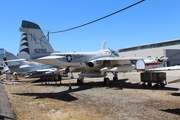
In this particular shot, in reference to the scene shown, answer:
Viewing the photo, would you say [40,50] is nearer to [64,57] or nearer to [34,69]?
[64,57]

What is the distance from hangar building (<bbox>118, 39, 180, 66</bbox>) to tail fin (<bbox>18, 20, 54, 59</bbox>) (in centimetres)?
5565

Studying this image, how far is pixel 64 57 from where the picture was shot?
1716cm

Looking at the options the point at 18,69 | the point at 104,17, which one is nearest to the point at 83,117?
the point at 104,17

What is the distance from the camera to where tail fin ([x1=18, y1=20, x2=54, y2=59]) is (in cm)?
1478

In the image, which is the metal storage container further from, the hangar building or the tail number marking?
the hangar building

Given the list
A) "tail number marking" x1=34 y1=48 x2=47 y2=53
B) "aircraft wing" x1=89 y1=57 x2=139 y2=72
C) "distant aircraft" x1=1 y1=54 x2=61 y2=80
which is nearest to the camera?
"tail number marking" x1=34 y1=48 x2=47 y2=53

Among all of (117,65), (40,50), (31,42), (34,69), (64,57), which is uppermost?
(31,42)

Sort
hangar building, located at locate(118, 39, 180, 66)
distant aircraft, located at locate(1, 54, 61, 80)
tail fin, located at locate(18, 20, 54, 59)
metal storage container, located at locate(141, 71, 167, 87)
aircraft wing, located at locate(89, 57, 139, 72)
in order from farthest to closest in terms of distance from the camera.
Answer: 1. hangar building, located at locate(118, 39, 180, 66)
2. distant aircraft, located at locate(1, 54, 61, 80)
3. aircraft wing, located at locate(89, 57, 139, 72)
4. metal storage container, located at locate(141, 71, 167, 87)
5. tail fin, located at locate(18, 20, 54, 59)

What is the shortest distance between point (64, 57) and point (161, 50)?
61.3 meters

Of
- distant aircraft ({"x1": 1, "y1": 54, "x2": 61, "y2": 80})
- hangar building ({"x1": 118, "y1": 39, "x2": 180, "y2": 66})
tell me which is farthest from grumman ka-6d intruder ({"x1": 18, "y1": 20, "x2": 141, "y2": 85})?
hangar building ({"x1": 118, "y1": 39, "x2": 180, "y2": 66})

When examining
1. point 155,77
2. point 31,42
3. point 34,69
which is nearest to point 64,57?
point 31,42

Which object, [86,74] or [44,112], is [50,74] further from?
[44,112]

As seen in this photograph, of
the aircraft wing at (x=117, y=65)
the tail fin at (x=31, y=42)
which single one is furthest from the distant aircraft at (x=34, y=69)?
the tail fin at (x=31, y=42)

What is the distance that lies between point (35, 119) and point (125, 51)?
88.4 m
